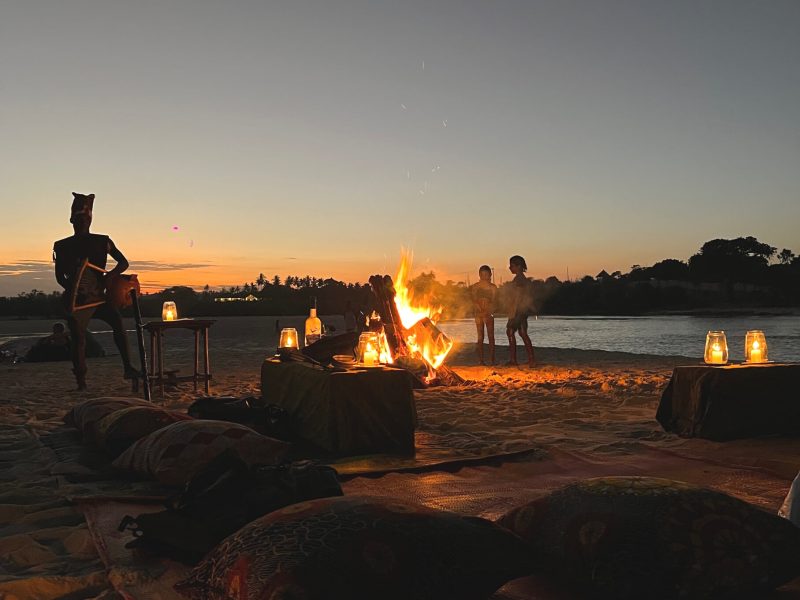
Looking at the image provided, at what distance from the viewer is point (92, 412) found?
5098 mm

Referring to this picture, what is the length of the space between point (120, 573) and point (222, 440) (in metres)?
1.59

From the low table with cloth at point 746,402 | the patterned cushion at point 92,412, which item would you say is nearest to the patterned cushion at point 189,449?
the patterned cushion at point 92,412

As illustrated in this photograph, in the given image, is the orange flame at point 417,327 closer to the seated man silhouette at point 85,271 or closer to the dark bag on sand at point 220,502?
the seated man silhouette at point 85,271

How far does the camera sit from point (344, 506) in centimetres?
208

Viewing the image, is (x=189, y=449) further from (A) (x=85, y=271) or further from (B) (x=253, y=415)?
(A) (x=85, y=271)

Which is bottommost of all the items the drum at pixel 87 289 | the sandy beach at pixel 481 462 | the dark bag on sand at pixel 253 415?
the sandy beach at pixel 481 462

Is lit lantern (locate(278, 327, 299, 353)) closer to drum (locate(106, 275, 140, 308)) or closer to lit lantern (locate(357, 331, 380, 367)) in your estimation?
lit lantern (locate(357, 331, 380, 367))

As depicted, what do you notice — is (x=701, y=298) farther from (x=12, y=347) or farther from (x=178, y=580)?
(x=178, y=580)

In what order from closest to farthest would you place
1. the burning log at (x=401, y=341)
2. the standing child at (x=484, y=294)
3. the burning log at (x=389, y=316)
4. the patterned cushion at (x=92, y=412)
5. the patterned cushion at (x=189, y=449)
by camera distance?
the patterned cushion at (x=189, y=449)
the patterned cushion at (x=92, y=412)
the burning log at (x=401, y=341)
the burning log at (x=389, y=316)
the standing child at (x=484, y=294)

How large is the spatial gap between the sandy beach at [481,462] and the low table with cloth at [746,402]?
0.45 feet

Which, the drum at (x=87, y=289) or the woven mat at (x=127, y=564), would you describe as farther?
the drum at (x=87, y=289)

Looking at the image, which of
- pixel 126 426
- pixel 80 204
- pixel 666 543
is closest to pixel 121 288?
pixel 80 204

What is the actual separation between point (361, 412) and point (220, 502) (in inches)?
80.4

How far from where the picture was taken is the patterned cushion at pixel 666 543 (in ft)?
6.53
